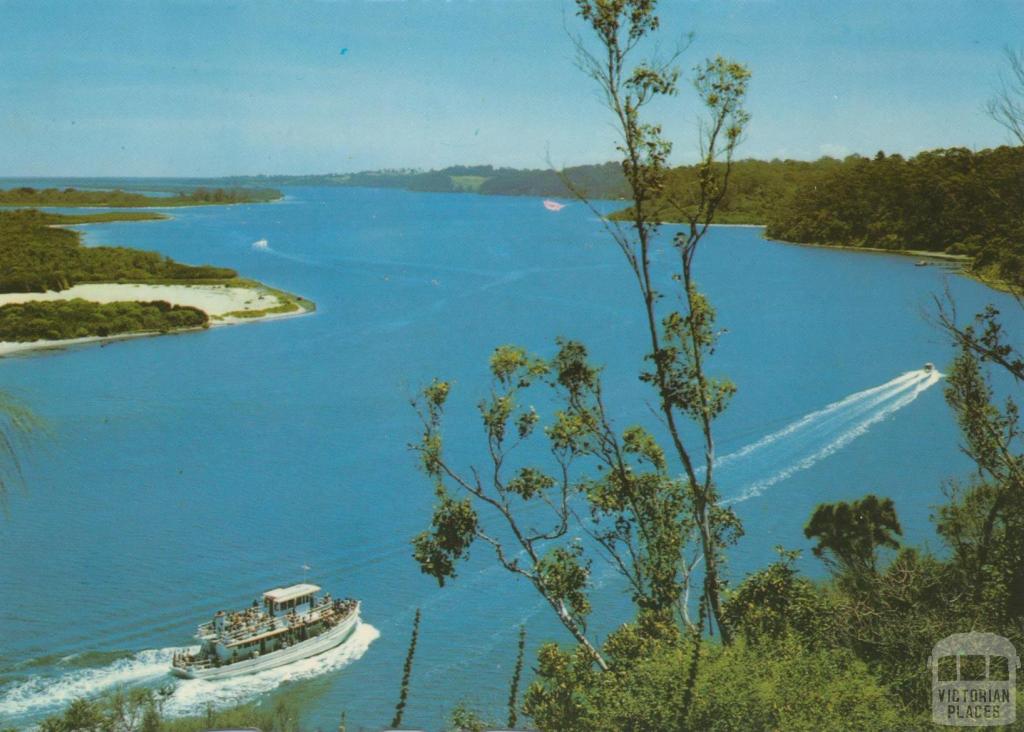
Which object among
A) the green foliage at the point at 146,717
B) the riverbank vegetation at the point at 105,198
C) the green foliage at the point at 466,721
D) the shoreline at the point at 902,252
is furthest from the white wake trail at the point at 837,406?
the riverbank vegetation at the point at 105,198

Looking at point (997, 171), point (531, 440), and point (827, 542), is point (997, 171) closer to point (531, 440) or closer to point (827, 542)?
point (531, 440)

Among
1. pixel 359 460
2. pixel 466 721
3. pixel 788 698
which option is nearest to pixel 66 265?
pixel 359 460

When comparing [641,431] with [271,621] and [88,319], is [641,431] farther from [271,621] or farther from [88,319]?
[88,319]

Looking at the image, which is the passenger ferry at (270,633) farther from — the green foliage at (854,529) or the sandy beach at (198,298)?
the sandy beach at (198,298)

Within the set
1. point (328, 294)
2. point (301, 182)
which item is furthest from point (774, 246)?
point (301, 182)

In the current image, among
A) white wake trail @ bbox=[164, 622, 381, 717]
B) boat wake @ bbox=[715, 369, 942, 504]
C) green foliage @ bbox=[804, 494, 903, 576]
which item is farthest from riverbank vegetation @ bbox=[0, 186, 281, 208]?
green foliage @ bbox=[804, 494, 903, 576]

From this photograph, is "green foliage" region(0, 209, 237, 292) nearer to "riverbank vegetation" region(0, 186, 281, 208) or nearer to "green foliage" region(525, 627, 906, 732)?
"riverbank vegetation" region(0, 186, 281, 208)
